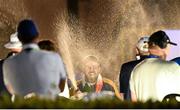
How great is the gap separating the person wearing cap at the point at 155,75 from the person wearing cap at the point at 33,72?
1037 millimetres

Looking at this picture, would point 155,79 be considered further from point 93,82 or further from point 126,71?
point 93,82

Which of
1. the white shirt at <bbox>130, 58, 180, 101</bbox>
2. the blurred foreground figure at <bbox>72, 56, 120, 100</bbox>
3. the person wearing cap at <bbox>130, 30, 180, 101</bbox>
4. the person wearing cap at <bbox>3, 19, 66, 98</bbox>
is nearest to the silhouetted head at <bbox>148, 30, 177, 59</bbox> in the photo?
the person wearing cap at <bbox>130, 30, 180, 101</bbox>

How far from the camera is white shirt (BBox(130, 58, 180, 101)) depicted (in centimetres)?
764

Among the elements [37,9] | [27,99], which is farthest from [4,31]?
[27,99]

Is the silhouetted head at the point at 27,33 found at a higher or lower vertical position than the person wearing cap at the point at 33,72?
higher

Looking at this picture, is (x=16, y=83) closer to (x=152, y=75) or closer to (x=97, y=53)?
(x=152, y=75)

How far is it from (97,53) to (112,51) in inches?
12.0

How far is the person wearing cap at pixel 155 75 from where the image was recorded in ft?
25.1

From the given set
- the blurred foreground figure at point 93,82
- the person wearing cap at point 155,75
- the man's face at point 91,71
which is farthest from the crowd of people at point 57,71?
the man's face at point 91,71

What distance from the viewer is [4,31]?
46.3 ft

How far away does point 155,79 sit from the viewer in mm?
7695

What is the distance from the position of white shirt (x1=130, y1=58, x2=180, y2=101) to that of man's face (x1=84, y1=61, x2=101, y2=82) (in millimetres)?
2577

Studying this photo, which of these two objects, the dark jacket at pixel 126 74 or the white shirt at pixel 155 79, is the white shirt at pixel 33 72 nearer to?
the white shirt at pixel 155 79

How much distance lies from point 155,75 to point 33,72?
1299 millimetres
